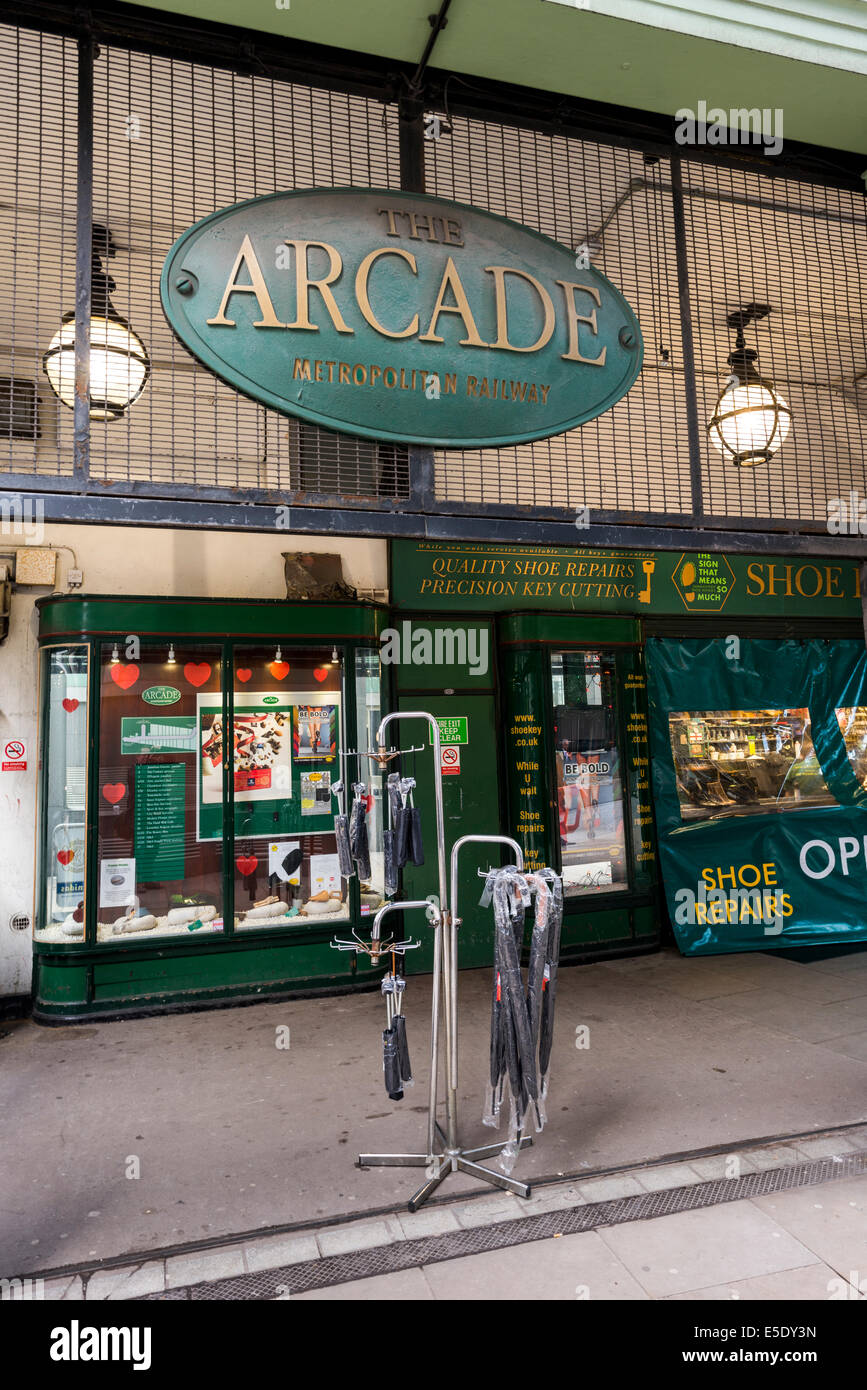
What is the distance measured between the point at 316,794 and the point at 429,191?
4.41 m

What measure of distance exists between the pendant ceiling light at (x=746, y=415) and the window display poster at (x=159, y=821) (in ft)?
15.0

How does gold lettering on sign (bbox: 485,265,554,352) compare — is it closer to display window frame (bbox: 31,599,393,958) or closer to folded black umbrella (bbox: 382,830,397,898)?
folded black umbrella (bbox: 382,830,397,898)

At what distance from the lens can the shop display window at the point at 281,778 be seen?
6359 millimetres

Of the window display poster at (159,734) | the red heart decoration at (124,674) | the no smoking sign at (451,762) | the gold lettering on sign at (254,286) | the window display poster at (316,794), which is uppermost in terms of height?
the gold lettering on sign at (254,286)

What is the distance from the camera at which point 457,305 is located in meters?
3.47

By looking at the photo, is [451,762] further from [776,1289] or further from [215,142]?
[215,142]

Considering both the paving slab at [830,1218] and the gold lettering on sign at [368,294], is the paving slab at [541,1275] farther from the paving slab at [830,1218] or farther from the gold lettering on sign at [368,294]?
the gold lettering on sign at [368,294]

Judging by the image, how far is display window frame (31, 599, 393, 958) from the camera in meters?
5.86

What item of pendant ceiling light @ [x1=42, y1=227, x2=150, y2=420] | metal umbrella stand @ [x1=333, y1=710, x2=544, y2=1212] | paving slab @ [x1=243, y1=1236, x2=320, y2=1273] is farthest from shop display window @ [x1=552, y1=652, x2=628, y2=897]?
paving slab @ [x1=243, y1=1236, x2=320, y2=1273]

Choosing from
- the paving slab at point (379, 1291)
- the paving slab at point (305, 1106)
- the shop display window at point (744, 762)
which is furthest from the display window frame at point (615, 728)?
the paving slab at point (379, 1291)

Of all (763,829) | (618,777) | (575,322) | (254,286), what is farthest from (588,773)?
(254,286)

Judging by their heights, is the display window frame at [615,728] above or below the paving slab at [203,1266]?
above

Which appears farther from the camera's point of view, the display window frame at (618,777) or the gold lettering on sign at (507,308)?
the display window frame at (618,777)

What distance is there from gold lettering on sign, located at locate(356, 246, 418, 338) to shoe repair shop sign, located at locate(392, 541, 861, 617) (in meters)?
3.54
